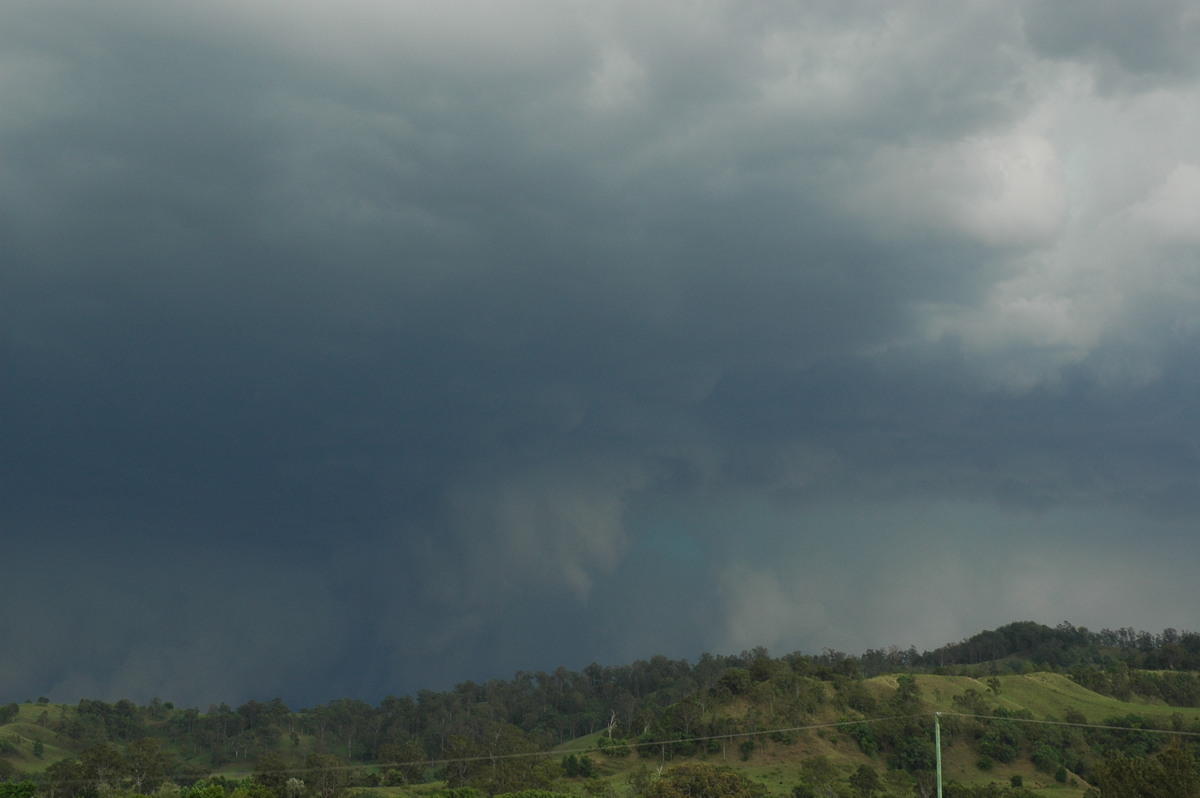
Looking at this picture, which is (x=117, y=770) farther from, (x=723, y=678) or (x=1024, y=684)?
(x=1024, y=684)

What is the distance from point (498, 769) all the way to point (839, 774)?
1893 inches

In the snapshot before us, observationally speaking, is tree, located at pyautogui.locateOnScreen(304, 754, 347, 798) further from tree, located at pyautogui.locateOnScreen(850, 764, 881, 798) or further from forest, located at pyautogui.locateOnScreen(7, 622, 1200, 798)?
tree, located at pyautogui.locateOnScreen(850, 764, 881, 798)

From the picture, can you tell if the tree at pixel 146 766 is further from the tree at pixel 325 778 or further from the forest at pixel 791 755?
the tree at pixel 325 778

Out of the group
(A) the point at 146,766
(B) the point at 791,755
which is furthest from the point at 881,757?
(A) the point at 146,766

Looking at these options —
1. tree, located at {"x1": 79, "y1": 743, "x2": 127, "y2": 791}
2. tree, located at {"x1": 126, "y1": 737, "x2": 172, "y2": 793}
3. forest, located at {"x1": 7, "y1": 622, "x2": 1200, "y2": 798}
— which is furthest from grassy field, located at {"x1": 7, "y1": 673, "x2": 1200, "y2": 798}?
tree, located at {"x1": 79, "y1": 743, "x2": 127, "y2": 791}

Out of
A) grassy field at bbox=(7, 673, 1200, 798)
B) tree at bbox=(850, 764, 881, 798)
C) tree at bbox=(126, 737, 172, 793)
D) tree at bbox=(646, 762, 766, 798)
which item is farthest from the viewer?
grassy field at bbox=(7, 673, 1200, 798)

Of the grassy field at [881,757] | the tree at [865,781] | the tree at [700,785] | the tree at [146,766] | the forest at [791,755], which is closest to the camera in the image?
the tree at [700,785]

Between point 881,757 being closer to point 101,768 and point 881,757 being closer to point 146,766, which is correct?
point 146,766

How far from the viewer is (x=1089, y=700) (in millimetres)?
185375

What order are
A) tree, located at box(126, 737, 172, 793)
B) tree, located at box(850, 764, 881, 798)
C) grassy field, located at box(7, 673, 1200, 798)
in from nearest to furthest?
tree, located at box(850, 764, 881, 798)
tree, located at box(126, 737, 172, 793)
grassy field, located at box(7, 673, 1200, 798)

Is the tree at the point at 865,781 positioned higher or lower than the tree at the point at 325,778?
lower

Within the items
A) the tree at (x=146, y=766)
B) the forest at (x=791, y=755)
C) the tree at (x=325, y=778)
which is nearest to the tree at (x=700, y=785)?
the forest at (x=791, y=755)

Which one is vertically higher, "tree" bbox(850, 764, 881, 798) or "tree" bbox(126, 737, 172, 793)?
"tree" bbox(126, 737, 172, 793)

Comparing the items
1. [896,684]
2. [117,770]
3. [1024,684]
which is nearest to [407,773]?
[117,770]
